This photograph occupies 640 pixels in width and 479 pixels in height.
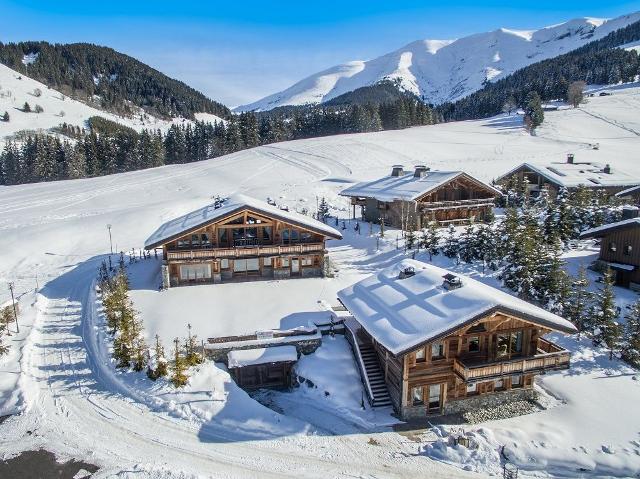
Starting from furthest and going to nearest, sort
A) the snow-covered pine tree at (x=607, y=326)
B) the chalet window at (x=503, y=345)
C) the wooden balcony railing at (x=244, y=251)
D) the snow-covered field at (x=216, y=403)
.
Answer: the wooden balcony railing at (x=244, y=251) < the snow-covered pine tree at (x=607, y=326) < the chalet window at (x=503, y=345) < the snow-covered field at (x=216, y=403)

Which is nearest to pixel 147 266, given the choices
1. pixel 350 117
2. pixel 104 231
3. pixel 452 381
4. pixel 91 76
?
pixel 104 231

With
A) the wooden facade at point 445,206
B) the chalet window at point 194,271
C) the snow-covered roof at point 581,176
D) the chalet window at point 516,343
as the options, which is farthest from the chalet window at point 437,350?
the snow-covered roof at point 581,176

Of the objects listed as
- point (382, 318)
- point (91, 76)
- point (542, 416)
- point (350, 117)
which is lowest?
point (542, 416)

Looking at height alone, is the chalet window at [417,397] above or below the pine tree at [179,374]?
below

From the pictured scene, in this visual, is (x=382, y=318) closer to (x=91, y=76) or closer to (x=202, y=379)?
(x=202, y=379)

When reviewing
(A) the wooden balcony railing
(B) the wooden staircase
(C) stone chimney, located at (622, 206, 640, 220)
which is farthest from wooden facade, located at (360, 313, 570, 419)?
(C) stone chimney, located at (622, 206, 640, 220)

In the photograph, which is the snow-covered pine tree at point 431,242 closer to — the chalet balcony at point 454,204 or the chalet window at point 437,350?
Answer: the chalet balcony at point 454,204

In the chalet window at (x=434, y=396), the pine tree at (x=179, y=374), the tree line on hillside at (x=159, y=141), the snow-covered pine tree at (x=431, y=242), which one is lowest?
the chalet window at (x=434, y=396)
